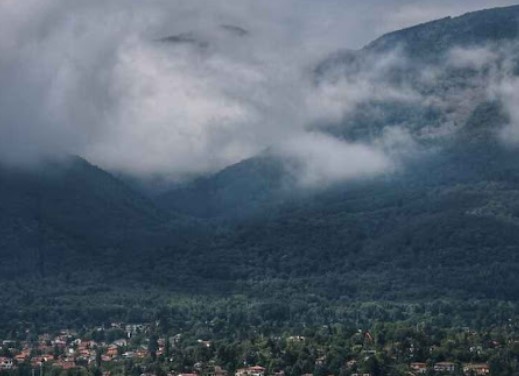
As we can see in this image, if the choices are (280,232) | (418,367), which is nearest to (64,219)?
(280,232)

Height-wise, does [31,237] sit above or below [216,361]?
above

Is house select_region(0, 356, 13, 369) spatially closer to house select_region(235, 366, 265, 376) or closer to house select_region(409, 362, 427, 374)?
house select_region(235, 366, 265, 376)

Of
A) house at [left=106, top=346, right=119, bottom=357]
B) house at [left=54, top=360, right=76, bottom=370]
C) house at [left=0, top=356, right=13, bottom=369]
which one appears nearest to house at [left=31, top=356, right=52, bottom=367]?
house at [left=54, top=360, right=76, bottom=370]

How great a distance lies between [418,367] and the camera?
101 m

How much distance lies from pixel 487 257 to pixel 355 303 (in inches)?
335

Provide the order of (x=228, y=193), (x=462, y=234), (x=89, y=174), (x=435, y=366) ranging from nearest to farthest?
(x=435, y=366) → (x=462, y=234) → (x=89, y=174) → (x=228, y=193)

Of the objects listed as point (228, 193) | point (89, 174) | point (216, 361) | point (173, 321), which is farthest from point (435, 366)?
point (228, 193)

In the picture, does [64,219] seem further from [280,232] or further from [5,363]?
[5,363]

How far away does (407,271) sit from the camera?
129 metres

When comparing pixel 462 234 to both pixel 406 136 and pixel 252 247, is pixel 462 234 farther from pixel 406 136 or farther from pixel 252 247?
pixel 406 136

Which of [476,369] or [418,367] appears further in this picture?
[418,367]

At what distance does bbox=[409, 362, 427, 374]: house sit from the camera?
9969 centimetres

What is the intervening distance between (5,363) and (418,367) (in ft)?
67.5

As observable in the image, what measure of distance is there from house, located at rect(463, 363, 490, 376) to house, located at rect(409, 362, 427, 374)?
174 cm
